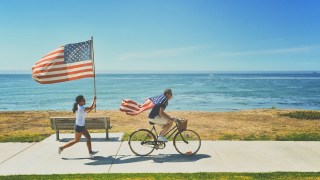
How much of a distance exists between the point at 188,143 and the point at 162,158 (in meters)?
0.88

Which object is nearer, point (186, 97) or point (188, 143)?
point (188, 143)

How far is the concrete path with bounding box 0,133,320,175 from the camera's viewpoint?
784 centimetres

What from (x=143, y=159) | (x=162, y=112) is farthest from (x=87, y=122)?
(x=162, y=112)

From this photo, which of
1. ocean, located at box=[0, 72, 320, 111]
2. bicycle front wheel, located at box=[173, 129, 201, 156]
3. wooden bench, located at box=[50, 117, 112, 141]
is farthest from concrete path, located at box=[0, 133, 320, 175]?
ocean, located at box=[0, 72, 320, 111]

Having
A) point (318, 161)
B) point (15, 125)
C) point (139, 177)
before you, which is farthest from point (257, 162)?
point (15, 125)

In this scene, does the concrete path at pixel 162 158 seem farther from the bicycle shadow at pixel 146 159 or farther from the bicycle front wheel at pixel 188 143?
the bicycle front wheel at pixel 188 143

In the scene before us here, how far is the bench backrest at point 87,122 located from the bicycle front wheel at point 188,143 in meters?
2.75

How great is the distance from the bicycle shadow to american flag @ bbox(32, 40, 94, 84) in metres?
3.16

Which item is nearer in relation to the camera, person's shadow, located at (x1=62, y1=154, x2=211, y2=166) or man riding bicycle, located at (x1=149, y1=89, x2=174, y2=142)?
person's shadow, located at (x1=62, y1=154, x2=211, y2=166)

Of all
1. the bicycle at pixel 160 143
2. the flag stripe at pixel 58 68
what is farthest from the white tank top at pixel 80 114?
the flag stripe at pixel 58 68

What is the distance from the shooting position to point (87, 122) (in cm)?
1080

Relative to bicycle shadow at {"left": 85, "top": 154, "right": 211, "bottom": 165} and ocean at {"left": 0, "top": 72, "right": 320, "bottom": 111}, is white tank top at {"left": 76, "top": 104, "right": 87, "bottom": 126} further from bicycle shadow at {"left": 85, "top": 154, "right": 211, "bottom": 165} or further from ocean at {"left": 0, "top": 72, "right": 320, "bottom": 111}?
ocean at {"left": 0, "top": 72, "right": 320, "bottom": 111}

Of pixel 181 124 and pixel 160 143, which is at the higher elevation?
pixel 181 124

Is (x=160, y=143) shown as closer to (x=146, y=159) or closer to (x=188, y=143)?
(x=146, y=159)
